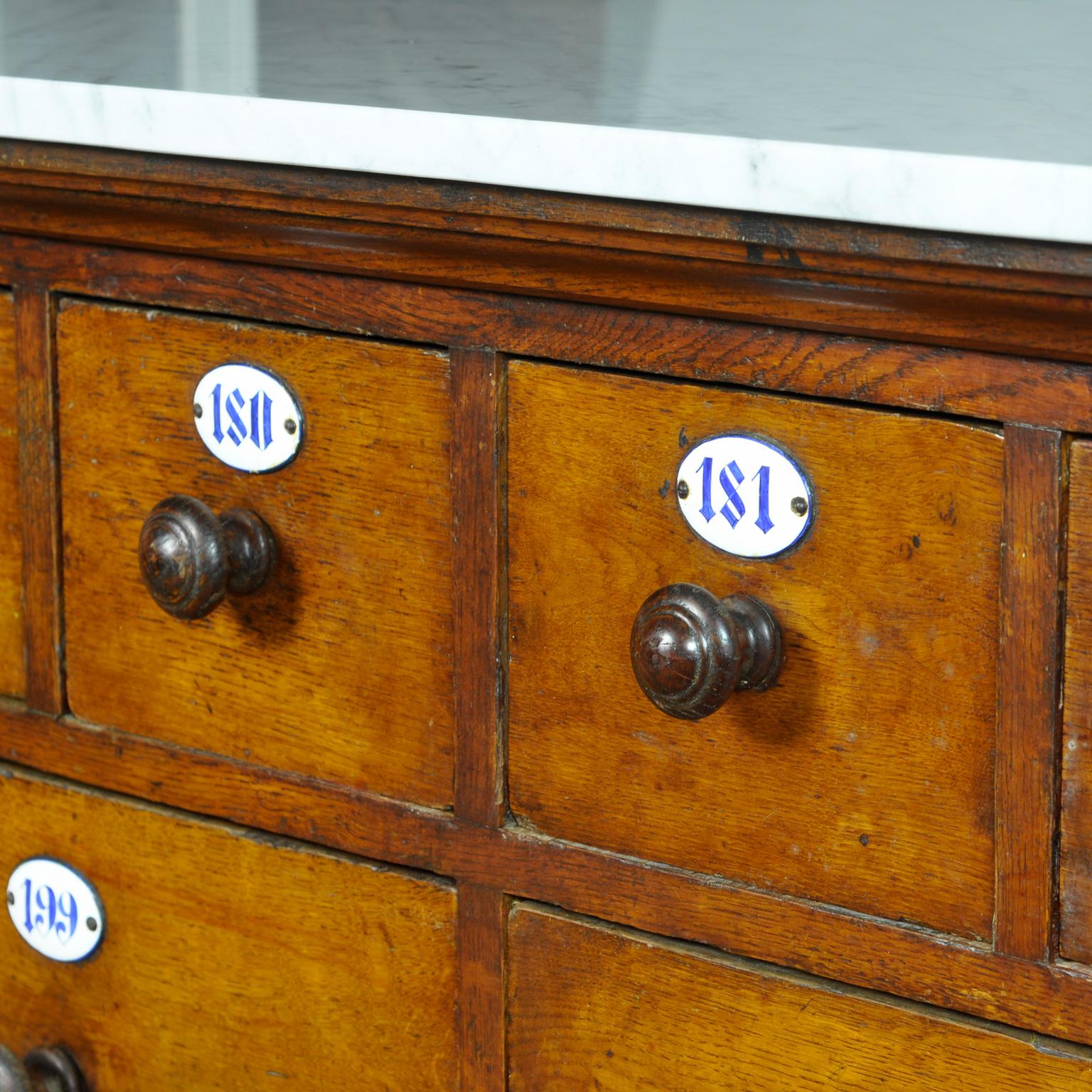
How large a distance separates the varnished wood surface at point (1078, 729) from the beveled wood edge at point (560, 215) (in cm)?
9

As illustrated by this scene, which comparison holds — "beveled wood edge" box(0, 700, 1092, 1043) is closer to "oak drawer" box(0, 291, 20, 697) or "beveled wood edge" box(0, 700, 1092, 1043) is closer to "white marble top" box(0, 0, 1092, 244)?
"oak drawer" box(0, 291, 20, 697)

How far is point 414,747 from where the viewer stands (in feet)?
2.54

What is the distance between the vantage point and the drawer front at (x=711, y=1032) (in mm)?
678

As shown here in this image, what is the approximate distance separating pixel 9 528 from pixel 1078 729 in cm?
53

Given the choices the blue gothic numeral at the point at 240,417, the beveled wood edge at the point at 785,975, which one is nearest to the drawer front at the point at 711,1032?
the beveled wood edge at the point at 785,975

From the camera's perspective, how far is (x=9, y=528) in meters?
0.87

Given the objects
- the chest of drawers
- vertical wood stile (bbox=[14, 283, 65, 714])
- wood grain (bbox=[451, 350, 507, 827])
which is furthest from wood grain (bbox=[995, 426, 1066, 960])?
vertical wood stile (bbox=[14, 283, 65, 714])

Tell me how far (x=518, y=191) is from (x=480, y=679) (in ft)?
0.72

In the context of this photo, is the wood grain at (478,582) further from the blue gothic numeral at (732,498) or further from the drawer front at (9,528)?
the drawer front at (9,528)

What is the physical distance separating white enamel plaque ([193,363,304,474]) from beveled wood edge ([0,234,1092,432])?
0.03m

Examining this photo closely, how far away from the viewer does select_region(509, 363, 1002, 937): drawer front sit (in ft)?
2.09

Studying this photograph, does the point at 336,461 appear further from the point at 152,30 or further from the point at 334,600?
the point at 152,30

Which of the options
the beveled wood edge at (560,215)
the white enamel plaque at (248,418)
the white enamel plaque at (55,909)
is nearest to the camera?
the beveled wood edge at (560,215)

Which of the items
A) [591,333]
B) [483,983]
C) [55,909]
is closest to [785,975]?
[483,983]
